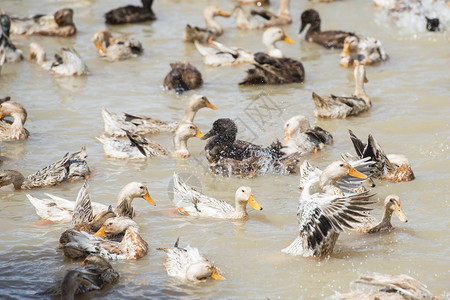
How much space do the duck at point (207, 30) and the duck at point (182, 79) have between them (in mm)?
2406

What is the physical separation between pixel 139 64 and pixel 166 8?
167 inches

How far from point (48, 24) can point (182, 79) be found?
4778 millimetres

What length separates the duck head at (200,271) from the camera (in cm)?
597

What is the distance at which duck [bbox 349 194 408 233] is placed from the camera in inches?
270

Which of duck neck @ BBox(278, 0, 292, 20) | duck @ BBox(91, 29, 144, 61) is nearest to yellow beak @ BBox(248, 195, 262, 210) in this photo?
duck @ BBox(91, 29, 144, 61)

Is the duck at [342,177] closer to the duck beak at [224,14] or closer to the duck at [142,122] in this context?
the duck at [142,122]

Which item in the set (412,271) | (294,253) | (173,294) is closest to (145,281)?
(173,294)

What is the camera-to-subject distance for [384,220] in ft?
22.7

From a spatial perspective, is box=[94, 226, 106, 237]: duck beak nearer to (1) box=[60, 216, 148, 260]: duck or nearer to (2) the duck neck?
(1) box=[60, 216, 148, 260]: duck

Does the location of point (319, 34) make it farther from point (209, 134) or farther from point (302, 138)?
point (209, 134)

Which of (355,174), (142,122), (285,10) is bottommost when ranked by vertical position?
(142,122)

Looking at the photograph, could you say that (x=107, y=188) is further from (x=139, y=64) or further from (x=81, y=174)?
(x=139, y=64)

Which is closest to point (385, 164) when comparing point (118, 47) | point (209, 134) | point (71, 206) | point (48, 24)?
point (209, 134)

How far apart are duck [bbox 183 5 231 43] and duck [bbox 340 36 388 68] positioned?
289cm
